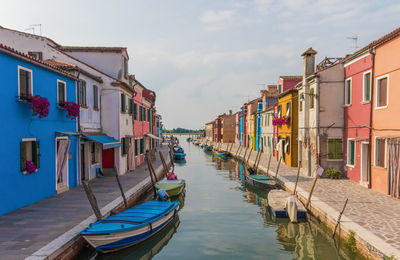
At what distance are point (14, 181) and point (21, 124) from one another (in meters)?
2.15

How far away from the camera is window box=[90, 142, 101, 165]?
60.7 ft

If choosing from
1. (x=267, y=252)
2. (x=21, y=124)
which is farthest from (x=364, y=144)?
(x=21, y=124)

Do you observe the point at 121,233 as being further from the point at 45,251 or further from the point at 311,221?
the point at 311,221

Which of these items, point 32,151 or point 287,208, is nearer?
point 32,151

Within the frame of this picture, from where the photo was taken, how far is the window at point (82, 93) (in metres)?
16.2

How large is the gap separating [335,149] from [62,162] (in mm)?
15954

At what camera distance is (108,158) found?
20344mm

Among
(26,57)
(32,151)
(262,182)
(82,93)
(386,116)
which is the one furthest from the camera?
(262,182)

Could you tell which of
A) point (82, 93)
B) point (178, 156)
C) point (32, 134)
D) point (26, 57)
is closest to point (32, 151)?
point (32, 134)

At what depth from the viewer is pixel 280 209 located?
42.1 ft

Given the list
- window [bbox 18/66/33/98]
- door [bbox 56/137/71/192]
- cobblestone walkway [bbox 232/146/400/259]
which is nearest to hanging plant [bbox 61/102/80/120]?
door [bbox 56/137/71/192]

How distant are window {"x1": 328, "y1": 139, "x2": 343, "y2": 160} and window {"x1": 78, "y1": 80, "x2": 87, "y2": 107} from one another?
15.4 meters

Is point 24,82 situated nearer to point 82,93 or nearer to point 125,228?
point 82,93

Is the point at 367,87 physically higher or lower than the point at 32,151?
higher
